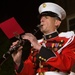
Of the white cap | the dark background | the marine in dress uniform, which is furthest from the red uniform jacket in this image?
the dark background

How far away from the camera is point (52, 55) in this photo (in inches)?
114

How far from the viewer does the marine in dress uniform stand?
2889mm

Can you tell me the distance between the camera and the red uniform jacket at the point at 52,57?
9.46 ft

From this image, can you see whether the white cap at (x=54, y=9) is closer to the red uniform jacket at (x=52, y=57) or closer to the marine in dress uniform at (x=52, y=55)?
the marine in dress uniform at (x=52, y=55)

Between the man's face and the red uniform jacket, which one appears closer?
the red uniform jacket

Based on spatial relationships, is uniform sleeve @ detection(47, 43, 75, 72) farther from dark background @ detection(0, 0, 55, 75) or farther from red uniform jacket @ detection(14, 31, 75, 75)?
dark background @ detection(0, 0, 55, 75)

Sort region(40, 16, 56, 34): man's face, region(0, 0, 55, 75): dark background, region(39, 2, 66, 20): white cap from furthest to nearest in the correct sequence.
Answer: region(0, 0, 55, 75): dark background < region(39, 2, 66, 20): white cap < region(40, 16, 56, 34): man's face

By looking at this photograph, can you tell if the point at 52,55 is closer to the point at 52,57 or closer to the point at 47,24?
the point at 52,57

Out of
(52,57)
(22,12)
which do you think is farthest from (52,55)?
(22,12)

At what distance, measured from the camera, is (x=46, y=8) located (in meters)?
3.21

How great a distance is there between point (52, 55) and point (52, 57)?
14mm

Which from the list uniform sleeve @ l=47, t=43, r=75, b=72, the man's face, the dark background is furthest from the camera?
the dark background

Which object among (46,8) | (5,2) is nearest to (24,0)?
(5,2)

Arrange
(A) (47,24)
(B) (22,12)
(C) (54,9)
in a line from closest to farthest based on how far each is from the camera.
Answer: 1. (A) (47,24)
2. (C) (54,9)
3. (B) (22,12)
